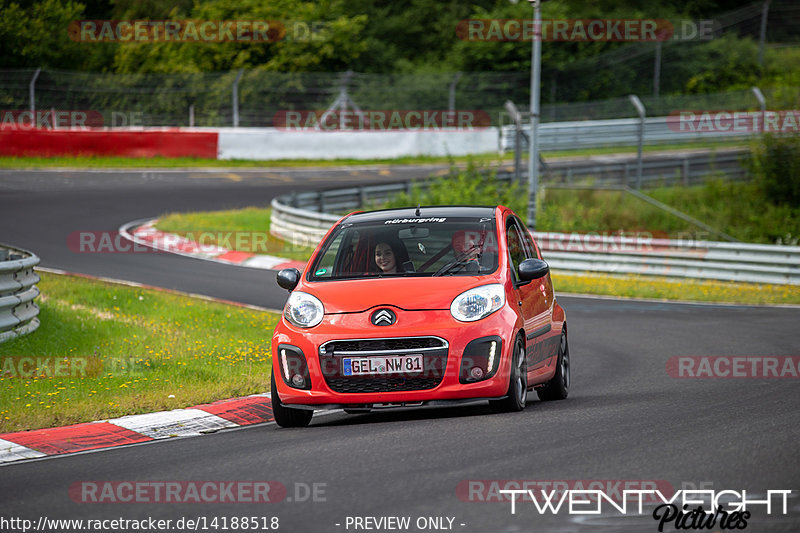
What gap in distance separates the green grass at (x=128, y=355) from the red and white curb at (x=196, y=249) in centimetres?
615

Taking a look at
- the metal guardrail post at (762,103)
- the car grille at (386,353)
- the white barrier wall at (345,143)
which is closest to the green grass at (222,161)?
the white barrier wall at (345,143)

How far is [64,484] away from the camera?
6129 mm

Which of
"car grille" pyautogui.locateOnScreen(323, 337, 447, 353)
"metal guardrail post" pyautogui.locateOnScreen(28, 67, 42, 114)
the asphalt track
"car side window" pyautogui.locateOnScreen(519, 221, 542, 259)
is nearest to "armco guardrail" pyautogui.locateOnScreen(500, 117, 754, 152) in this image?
"metal guardrail post" pyautogui.locateOnScreen(28, 67, 42, 114)

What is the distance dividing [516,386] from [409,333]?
90cm

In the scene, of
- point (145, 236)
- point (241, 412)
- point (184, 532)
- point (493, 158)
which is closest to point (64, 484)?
point (184, 532)

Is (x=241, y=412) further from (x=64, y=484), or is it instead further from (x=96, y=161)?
(x=96, y=161)

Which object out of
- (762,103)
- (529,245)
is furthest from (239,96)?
(529,245)

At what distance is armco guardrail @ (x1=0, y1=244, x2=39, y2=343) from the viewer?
36.0 feet

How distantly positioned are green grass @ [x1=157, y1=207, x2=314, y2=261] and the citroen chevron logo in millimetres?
14828

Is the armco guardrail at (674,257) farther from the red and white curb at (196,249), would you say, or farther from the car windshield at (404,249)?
the car windshield at (404,249)

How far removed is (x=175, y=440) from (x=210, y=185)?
24.9 m

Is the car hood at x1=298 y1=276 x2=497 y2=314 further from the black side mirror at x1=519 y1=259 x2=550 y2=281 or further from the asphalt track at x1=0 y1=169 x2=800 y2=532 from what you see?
the asphalt track at x1=0 y1=169 x2=800 y2=532

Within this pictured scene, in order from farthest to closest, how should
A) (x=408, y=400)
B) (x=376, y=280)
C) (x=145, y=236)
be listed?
(x=145, y=236)
(x=376, y=280)
(x=408, y=400)

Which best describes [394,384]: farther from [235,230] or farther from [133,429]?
[235,230]
